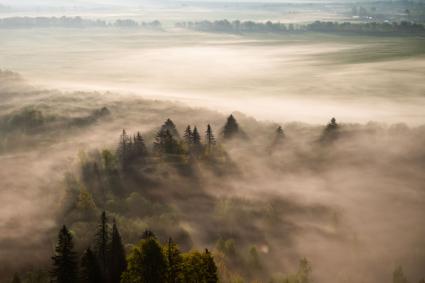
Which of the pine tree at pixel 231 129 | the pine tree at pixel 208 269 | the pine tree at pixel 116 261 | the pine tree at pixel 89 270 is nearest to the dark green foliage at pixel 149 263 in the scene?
the pine tree at pixel 116 261

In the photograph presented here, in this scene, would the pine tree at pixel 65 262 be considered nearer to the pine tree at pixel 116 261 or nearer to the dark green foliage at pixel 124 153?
the pine tree at pixel 116 261

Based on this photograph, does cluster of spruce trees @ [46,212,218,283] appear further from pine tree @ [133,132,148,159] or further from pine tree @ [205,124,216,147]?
pine tree @ [205,124,216,147]

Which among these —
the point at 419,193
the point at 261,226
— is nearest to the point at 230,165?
the point at 261,226

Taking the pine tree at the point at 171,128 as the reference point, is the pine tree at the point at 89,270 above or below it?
below

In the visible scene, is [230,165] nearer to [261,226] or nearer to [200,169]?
[200,169]

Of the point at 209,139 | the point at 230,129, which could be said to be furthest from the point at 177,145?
the point at 230,129
